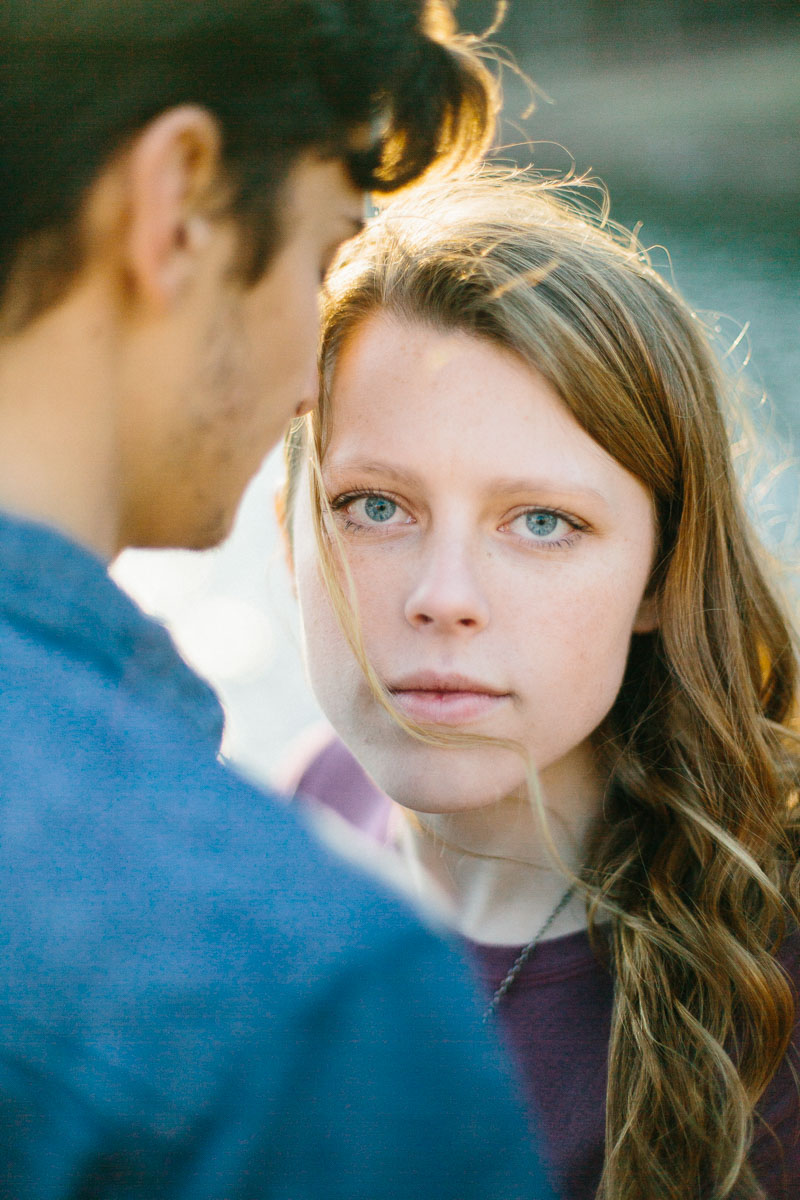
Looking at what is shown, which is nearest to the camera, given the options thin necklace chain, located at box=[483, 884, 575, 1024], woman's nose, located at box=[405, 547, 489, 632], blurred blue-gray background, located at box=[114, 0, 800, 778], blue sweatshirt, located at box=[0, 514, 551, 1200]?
blue sweatshirt, located at box=[0, 514, 551, 1200]

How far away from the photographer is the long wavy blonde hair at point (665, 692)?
116 cm

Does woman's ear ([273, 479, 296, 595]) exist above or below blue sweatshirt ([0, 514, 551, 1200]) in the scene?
below

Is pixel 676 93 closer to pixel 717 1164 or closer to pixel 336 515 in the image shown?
pixel 336 515

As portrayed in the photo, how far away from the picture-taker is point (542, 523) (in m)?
1.23

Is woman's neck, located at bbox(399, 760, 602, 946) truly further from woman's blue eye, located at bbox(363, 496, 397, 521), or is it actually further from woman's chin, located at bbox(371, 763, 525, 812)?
woman's blue eye, located at bbox(363, 496, 397, 521)

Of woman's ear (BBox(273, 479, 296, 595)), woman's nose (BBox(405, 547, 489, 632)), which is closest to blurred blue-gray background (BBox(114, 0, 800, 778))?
woman's ear (BBox(273, 479, 296, 595))

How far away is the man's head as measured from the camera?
65 cm

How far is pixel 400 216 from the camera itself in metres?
1.40

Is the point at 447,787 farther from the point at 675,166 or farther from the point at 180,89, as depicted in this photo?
the point at 675,166

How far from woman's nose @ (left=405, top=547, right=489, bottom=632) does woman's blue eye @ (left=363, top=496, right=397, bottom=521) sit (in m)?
0.11

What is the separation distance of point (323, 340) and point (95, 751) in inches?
34.0

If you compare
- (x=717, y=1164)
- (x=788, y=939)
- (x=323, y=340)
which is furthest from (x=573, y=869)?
(x=323, y=340)

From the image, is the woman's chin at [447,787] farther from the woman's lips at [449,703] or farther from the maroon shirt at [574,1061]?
the maroon shirt at [574,1061]

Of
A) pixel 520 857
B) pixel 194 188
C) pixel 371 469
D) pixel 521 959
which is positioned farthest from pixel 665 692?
pixel 194 188
